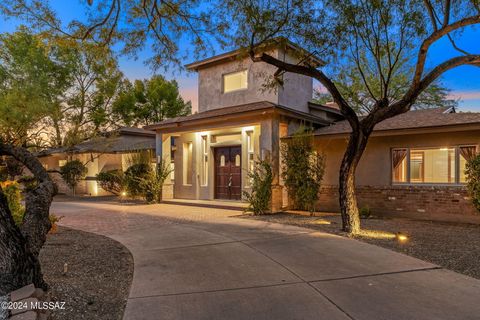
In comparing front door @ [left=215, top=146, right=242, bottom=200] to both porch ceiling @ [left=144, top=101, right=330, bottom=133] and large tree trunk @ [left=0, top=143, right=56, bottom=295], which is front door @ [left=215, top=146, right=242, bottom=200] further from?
large tree trunk @ [left=0, top=143, right=56, bottom=295]

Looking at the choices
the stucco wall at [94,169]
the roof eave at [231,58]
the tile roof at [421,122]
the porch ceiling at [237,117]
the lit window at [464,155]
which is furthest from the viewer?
→ the stucco wall at [94,169]

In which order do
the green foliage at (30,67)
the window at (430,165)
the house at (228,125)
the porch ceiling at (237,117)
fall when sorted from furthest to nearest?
the green foliage at (30,67), the house at (228,125), the porch ceiling at (237,117), the window at (430,165)

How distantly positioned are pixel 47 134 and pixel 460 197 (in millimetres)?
19520

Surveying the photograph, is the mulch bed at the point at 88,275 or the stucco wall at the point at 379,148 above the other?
the stucco wall at the point at 379,148

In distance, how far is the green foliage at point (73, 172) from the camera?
21.5 meters

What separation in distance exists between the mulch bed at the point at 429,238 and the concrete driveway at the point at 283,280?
1.60ft

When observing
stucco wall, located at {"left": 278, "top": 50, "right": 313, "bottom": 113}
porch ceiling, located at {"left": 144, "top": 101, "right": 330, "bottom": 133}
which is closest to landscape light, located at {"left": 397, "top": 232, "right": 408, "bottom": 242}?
porch ceiling, located at {"left": 144, "top": 101, "right": 330, "bottom": 133}

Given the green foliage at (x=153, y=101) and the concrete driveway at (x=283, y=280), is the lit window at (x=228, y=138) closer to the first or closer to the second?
the concrete driveway at (x=283, y=280)

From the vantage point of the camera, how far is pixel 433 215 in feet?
36.5

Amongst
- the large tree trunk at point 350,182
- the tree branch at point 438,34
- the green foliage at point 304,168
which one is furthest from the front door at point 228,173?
the tree branch at point 438,34

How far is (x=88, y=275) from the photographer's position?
507 cm

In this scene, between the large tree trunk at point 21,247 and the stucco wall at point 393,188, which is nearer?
the large tree trunk at point 21,247

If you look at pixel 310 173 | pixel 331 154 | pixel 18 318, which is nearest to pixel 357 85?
pixel 331 154

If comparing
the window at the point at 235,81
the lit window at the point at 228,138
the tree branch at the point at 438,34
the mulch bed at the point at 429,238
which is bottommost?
the mulch bed at the point at 429,238
